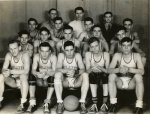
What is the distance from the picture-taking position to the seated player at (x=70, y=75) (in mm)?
4855

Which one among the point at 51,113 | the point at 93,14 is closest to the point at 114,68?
the point at 51,113

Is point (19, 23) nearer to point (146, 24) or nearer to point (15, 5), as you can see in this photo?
point (15, 5)

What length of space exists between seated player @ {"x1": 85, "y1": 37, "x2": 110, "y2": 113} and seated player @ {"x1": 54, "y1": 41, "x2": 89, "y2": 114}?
3.8 inches

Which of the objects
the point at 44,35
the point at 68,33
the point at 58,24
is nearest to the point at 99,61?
→ the point at 68,33

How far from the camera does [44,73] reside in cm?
510

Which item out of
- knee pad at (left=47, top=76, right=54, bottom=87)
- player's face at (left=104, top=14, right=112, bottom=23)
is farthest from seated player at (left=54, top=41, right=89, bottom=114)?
player's face at (left=104, top=14, right=112, bottom=23)

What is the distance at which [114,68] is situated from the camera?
16.6 feet

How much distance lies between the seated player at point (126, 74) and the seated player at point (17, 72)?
4.06 feet

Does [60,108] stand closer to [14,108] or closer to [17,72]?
[14,108]

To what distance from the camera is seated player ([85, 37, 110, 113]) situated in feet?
16.0

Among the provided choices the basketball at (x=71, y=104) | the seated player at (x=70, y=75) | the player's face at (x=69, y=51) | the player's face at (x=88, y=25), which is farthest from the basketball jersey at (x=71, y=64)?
the player's face at (x=88, y=25)

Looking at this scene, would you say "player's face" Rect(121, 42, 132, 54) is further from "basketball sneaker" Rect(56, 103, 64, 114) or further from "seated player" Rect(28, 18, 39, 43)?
"seated player" Rect(28, 18, 39, 43)

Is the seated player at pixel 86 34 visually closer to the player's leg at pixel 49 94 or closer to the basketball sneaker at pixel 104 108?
the player's leg at pixel 49 94

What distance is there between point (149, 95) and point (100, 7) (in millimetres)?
2357
